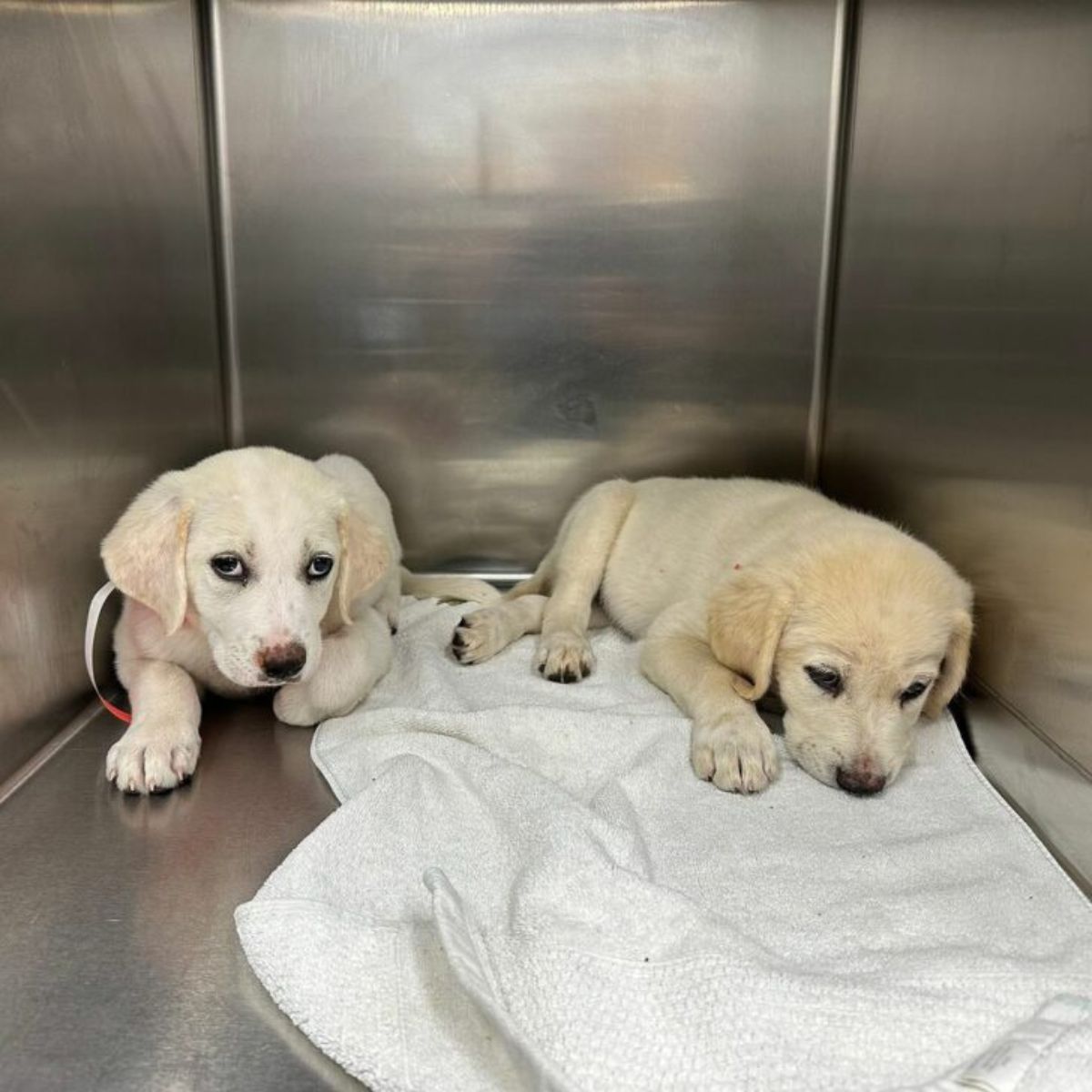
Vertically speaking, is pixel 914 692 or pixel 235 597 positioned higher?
pixel 235 597

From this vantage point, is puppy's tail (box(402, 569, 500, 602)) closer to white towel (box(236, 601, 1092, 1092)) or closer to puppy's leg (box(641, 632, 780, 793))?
puppy's leg (box(641, 632, 780, 793))

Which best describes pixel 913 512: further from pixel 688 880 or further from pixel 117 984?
pixel 117 984

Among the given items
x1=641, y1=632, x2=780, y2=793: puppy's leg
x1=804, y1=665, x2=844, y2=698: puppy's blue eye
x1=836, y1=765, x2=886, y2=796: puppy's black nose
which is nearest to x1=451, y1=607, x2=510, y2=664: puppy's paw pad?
x1=641, y1=632, x2=780, y2=793: puppy's leg

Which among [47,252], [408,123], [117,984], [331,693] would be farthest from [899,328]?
[117,984]

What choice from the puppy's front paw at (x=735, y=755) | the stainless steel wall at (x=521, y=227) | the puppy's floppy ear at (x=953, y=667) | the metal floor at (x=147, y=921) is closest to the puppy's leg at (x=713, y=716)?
the puppy's front paw at (x=735, y=755)

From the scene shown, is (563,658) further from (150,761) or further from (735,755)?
(150,761)

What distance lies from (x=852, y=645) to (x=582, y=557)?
102 centimetres

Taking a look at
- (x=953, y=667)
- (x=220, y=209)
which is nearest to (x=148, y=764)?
(x=953, y=667)

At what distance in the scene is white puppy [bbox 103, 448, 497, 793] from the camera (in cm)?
200

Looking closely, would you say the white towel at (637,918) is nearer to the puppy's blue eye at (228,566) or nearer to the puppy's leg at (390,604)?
the puppy's blue eye at (228,566)

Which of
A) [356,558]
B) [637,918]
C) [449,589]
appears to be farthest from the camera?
[449,589]

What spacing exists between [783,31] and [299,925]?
2.88 m

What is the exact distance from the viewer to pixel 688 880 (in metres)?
1.69

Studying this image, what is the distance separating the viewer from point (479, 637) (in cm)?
268
